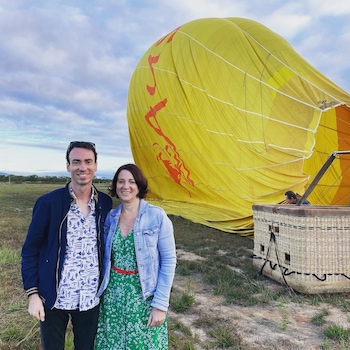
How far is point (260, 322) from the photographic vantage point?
2908mm

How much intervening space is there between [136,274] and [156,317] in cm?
24

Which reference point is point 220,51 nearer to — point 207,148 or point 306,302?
point 207,148

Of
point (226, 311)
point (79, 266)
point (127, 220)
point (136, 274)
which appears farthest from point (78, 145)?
point (226, 311)

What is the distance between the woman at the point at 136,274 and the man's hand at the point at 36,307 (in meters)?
0.30

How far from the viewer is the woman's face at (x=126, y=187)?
6.00 feet

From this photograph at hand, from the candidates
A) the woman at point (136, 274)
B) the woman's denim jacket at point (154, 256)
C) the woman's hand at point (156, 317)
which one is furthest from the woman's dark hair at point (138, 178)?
the woman's hand at point (156, 317)

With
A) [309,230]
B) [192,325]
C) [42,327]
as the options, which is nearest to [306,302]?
[309,230]

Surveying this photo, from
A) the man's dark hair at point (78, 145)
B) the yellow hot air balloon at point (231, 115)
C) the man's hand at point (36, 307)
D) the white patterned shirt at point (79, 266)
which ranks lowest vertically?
the man's hand at point (36, 307)

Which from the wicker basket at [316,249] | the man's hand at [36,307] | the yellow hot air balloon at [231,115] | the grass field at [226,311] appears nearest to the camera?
the man's hand at [36,307]

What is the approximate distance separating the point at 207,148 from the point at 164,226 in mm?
5404

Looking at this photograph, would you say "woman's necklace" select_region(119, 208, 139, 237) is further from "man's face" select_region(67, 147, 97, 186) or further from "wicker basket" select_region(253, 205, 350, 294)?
"wicker basket" select_region(253, 205, 350, 294)

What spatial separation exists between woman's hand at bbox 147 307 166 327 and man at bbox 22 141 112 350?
0.98ft

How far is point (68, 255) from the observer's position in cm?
170

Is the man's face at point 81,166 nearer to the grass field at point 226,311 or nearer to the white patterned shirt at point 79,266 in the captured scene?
the white patterned shirt at point 79,266
